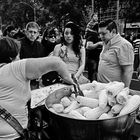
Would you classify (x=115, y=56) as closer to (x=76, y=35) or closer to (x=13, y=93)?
(x=76, y=35)

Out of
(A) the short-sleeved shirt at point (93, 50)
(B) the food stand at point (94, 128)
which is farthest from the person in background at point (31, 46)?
(B) the food stand at point (94, 128)

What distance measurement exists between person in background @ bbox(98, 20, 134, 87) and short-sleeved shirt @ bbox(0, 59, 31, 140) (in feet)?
4.85

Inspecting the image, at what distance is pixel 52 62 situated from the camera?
144cm

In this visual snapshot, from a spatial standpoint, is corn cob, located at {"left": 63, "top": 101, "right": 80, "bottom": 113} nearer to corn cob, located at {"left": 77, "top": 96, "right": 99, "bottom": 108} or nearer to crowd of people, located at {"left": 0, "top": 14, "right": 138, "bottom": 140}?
corn cob, located at {"left": 77, "top": 96, "right": 99, "bottom": 108}

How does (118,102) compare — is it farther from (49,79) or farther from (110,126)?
(49,79)

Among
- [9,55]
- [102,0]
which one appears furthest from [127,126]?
[102,0]

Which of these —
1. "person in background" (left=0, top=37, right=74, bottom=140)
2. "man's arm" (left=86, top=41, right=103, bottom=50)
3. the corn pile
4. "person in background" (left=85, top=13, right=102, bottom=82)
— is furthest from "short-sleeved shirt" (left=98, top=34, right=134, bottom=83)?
"person in background" (left=85, top=13, right=102, bottom=82)

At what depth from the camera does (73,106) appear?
5.65 feet

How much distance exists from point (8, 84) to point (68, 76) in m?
0.46

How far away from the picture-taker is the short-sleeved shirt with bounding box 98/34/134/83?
103 inches

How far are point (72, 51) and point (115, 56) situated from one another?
26.7 inches

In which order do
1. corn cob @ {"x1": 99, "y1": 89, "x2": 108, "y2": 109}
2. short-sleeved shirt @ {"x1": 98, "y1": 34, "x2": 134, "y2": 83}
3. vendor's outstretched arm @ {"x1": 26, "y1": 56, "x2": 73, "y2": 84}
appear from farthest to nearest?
1. short-sleeved shirt @ {"x1": 98, "y1": 34, "x2": 134, "y2": 83}
2. corn cob @ {"x1": 99, "y1": 89, "x2": 108, "y2": 109}
3. vendor's outstretched arm @ {"x1": 26, "y1": 56, "x2": 73, "y2": 84}

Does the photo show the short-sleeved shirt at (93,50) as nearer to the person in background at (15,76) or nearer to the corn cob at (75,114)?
the corn cob at (75,114)

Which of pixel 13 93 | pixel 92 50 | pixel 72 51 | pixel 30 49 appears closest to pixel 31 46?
pixel 30 49
